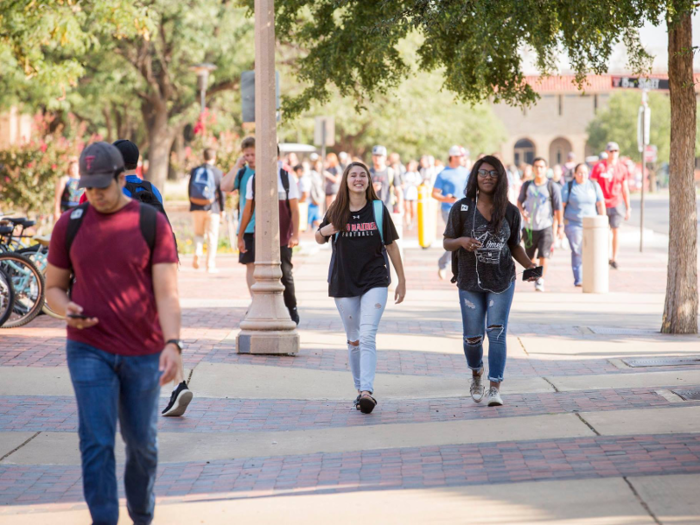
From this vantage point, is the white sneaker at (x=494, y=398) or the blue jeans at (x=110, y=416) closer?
the blue jeans at (x=110, y=416)

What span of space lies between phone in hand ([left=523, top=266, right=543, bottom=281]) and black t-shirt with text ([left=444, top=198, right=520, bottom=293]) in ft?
0.65

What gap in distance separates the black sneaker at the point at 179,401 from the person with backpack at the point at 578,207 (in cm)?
926

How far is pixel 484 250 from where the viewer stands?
24.1ft

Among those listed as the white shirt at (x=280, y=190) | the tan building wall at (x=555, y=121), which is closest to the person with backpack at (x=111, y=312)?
the white shirt at (x=280, y=190)

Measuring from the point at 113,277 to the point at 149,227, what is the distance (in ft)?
0.82

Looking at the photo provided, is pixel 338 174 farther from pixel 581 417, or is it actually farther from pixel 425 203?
pixel 581 417

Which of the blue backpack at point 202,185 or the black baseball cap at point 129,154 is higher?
the black baseball cap at point 129,154

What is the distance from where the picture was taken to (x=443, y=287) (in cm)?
1537

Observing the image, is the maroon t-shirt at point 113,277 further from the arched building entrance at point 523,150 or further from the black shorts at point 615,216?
the arched building entrance at point 523,150

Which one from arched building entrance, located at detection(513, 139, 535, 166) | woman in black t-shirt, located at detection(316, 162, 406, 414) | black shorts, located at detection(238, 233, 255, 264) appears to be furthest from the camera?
arched building entrance, located at detection(513, 139, 535, 166)

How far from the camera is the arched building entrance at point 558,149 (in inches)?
3952

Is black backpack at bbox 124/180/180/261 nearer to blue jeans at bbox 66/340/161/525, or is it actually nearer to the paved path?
the paved path

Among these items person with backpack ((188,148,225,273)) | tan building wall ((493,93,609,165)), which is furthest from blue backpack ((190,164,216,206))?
tan building wall ((493,93,609,165))

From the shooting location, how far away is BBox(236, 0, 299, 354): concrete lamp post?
9.61 m
